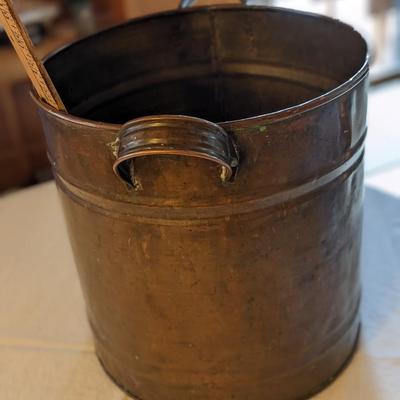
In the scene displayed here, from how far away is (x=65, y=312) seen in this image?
838 mm

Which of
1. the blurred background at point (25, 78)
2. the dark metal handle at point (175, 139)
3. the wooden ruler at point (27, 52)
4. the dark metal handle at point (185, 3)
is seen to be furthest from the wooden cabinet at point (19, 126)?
the dark metal handle at point (175, 139)

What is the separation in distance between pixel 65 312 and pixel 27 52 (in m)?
0.41

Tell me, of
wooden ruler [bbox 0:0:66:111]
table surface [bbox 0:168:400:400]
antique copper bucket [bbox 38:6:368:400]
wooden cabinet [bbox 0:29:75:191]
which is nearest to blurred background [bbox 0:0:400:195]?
wooden cabinet [bbox 0:29:75:191]

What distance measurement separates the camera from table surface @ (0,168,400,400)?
71 centimetres

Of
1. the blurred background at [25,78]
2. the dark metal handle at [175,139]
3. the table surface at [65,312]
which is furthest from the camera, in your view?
the blurred background at [25,78]

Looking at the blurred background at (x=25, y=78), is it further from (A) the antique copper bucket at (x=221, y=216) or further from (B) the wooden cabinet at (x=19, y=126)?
(A) the antique copper bucket at (x=221, y=216)

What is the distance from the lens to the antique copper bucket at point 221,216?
512 millimetres

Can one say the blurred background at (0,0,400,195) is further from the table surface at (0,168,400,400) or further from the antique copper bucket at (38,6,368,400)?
the antique copper bucket at (38,6,368,400)

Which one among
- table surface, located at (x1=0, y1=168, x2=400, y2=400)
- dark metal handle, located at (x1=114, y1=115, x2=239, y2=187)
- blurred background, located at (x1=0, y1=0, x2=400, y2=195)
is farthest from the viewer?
blurred background, located at (x1=0, y1=0, x2=400, y2=195)

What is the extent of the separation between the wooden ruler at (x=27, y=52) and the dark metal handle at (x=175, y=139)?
115 millimetres

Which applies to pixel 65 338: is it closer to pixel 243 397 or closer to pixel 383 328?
pixel 243 397

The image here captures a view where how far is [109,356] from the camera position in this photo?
71cm

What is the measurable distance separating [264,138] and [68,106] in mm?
303

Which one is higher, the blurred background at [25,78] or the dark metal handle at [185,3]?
the dark metal handle at [185,3]
